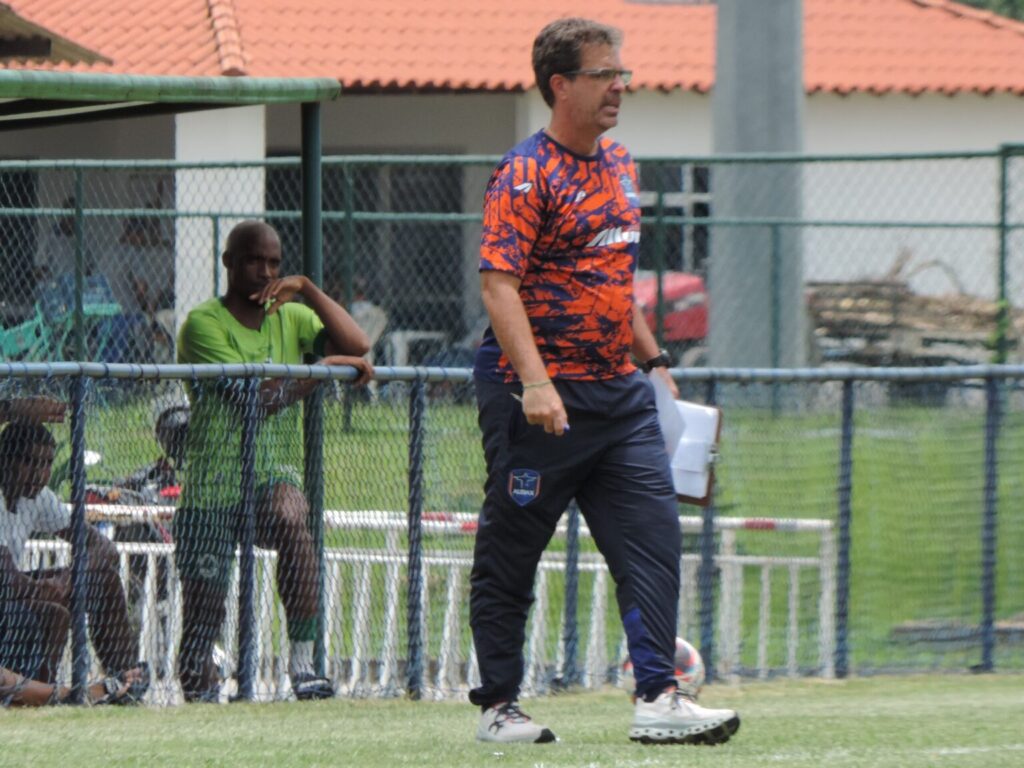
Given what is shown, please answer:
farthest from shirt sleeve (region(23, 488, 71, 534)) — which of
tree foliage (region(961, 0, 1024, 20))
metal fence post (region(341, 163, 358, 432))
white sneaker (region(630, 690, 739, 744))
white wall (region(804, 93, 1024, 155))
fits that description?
tree foliage (region(961, 0, 1024, 20))

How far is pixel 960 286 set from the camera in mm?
Answer: 14594

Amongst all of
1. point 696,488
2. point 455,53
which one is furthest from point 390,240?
point 696,488

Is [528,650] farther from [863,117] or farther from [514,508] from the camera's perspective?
[863,117]

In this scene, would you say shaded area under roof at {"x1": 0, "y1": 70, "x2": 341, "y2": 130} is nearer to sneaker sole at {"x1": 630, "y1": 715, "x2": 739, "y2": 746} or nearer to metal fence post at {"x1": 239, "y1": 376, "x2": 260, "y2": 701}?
metal fence post at {"x1": 239, "y1": 376, "x2": 260, "y2": 701}

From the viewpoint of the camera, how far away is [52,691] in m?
6.66

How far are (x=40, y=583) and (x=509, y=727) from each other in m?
1.88

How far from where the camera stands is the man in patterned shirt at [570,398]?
5254 millimetres

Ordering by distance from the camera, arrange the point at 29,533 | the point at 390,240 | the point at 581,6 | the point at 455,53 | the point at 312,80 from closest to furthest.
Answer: the point at 29,533
the point at 312,80
the point at 390,240
the point at 455,53
the point at 581,6

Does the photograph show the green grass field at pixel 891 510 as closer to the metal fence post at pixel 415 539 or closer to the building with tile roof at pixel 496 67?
the metal fence post at pixel 415 539

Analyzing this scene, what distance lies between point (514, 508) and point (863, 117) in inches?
842

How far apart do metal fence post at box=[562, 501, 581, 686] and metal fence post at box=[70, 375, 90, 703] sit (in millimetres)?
1770

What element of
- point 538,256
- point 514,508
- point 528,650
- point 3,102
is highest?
point 3,102

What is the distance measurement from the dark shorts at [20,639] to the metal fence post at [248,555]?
656 millimetres

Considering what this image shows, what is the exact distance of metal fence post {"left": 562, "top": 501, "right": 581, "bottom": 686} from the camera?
762cm
